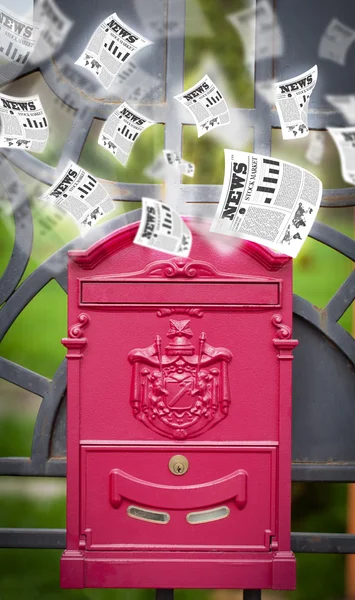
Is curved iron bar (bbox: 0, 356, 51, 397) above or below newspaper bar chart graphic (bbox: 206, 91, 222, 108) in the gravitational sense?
below

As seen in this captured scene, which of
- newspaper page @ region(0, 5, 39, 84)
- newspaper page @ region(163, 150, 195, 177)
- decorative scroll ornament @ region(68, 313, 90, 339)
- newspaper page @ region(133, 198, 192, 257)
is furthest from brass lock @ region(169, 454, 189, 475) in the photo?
newspaper page @ region(0, 5, 39, 84)

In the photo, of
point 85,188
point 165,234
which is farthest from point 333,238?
point 85,188

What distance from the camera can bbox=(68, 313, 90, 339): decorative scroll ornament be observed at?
6.04 feet

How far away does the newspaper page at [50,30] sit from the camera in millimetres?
2438

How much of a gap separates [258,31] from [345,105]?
0.52 meters

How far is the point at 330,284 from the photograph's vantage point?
2.44 meters

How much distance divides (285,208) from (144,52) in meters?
1.04

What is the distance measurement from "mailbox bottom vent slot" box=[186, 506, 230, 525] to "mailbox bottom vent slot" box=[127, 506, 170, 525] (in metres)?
0.08

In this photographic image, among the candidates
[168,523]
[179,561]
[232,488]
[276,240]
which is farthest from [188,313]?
[179,561]

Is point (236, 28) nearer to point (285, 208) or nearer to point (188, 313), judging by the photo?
point (285, 208)

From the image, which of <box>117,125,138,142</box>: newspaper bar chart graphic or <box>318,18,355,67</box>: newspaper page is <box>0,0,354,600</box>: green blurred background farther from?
<box>318,18,355,67</box>: newspaper page

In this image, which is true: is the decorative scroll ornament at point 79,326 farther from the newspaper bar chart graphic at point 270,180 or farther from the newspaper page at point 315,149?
the newspaper page at point 315,149

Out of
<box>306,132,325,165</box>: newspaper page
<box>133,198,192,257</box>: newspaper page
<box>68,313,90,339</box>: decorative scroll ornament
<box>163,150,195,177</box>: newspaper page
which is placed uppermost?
<box>306,132,325,165</box>: newspaper page

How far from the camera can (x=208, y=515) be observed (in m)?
1.86
